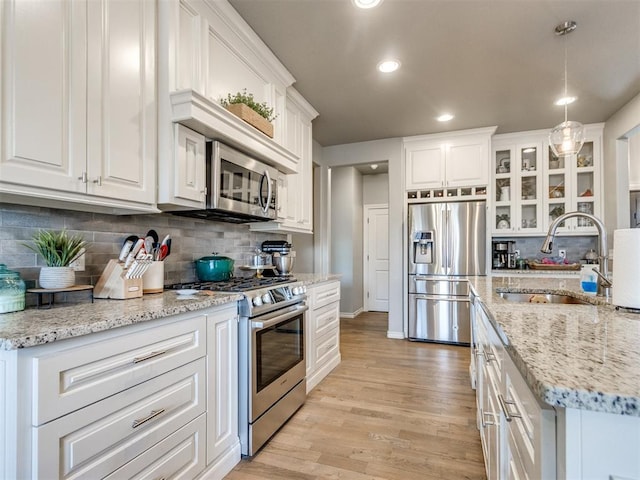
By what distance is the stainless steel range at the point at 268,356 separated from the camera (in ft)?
6.07

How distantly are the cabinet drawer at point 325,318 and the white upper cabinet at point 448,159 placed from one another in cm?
210

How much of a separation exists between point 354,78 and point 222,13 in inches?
49.1

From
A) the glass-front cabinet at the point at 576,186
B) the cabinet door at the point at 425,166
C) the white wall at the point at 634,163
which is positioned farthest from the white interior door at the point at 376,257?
the white wall at the point at 634,163

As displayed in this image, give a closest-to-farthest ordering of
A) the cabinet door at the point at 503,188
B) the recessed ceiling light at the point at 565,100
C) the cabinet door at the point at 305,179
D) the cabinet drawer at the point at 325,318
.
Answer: the cabinet drawer at the point at 325,318
the recessed ceiling light at the point at 565,100
the cabinet door at the point at 305,179
the cabinet door at the point at 503,188

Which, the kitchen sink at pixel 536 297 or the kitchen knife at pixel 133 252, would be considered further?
the kitchen sink at pixel 536 297

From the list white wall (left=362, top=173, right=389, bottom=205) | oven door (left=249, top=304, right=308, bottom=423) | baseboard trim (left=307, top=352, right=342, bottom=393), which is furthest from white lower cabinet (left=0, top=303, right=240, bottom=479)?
white wall (left=362, top=173, right=389, bottom=205)

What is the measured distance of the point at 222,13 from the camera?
2047mm

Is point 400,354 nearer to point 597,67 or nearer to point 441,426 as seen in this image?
point 441,426

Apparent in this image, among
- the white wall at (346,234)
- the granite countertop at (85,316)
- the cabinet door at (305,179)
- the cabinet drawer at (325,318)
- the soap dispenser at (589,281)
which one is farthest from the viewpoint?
the white wall at (346,234)

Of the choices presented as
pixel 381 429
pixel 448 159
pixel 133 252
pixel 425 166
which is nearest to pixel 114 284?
pixel 133 252

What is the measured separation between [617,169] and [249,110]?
13.2 ft

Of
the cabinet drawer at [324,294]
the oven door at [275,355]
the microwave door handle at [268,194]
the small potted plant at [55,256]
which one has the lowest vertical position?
the oven door at [275,355]

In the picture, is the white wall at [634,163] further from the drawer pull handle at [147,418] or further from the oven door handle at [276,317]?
the drawer pull handle at [147,418]

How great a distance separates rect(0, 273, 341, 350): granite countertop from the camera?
3.00ft
